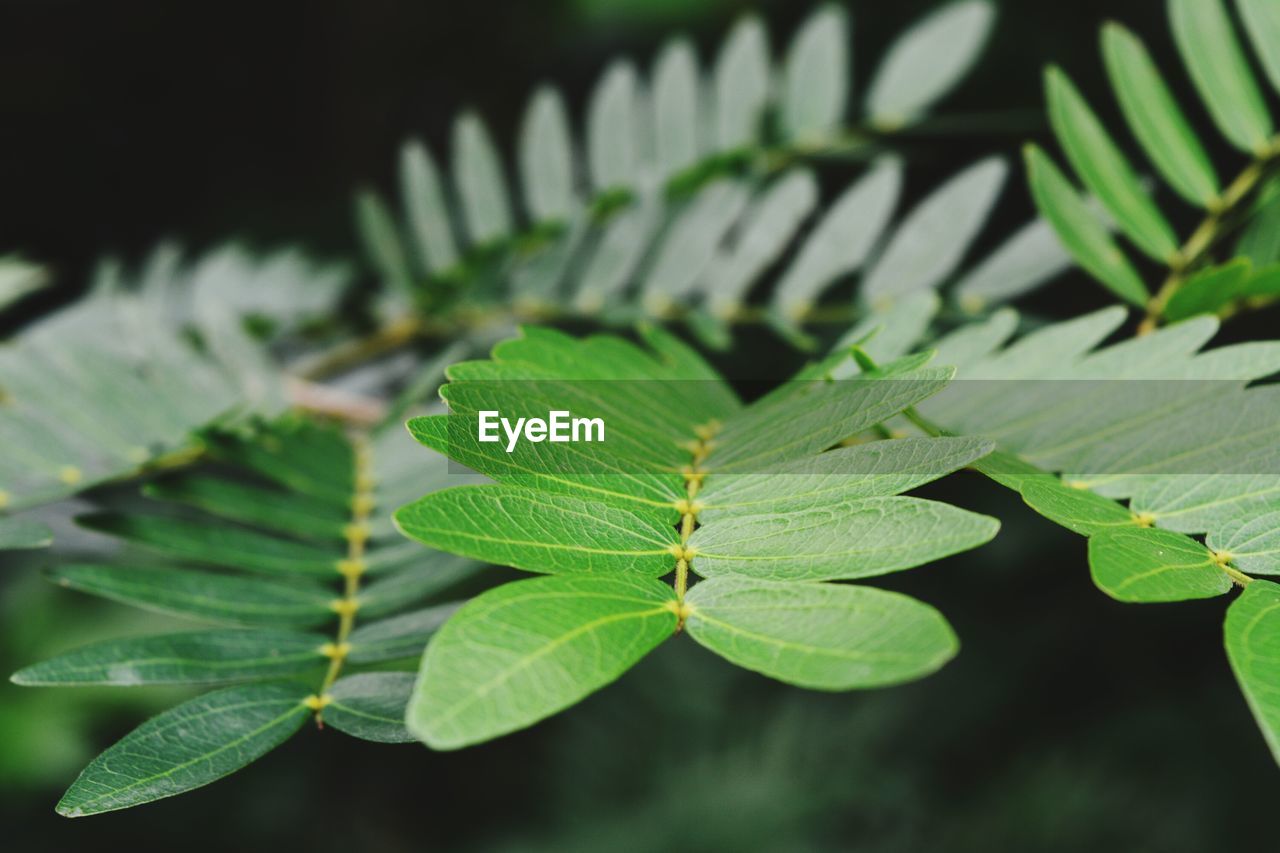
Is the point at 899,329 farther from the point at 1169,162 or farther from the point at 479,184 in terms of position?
the point at 479,184

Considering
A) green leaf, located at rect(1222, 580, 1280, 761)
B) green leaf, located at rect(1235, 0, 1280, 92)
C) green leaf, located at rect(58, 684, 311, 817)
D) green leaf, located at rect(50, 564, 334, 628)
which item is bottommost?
green leaf, located at rect(1222, 580, 1280, 761)

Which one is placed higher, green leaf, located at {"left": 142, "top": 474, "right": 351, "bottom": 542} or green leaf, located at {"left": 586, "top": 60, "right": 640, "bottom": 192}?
green leaf, located at {"left": 586, "top": 60, "right": 640, "bottom": 192}

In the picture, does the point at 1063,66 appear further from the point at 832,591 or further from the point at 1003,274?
the point at 832,591

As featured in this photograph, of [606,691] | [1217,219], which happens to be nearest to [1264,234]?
[1217,219]

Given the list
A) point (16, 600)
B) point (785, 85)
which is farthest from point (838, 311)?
point (16, 600)

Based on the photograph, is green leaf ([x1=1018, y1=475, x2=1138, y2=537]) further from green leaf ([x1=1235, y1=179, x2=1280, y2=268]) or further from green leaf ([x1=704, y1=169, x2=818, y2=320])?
green leaf ([x1=704, y1=169, x2=818, y2=320])

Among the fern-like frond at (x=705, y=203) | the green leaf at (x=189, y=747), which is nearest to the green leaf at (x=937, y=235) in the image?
the fern-like frond at (x=705, y=203)

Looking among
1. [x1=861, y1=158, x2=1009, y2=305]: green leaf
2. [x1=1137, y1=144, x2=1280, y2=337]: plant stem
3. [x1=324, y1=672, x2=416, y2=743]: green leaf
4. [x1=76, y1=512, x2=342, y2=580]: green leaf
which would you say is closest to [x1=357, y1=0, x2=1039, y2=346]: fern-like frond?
[x1=861, y1=158, x2=1009, y2=305]: green leaf
